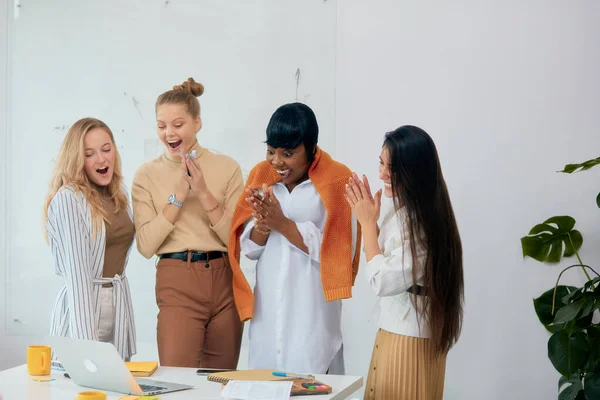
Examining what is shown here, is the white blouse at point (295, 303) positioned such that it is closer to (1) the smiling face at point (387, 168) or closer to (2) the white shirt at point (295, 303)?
(2) the white shirt at point (295, 303)

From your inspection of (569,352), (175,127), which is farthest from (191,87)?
(569,352)

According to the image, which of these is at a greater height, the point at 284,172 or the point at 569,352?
the point at 284,172

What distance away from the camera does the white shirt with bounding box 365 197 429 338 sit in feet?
7.76

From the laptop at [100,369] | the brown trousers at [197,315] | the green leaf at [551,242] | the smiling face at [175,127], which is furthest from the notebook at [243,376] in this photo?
the green leaf at [551,242]

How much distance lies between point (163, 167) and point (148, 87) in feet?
3.83

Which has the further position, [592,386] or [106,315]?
[592,386]

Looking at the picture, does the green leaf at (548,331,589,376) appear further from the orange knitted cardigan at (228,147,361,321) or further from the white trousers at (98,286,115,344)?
the white trousers at (98,286,115,344)

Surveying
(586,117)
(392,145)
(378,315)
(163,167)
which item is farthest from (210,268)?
(586,117)

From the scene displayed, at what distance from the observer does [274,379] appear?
2180mm

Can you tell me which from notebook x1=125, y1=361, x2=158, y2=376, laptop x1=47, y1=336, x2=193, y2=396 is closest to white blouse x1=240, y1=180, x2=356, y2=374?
notebook x1=125, y1=361, x2=158, y2=376

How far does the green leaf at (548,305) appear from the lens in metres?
3.39

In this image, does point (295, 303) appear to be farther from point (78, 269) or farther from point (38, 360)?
point (38, 360)

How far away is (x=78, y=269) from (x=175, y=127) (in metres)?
0.84

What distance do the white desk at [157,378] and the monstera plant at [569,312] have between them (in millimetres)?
1251
